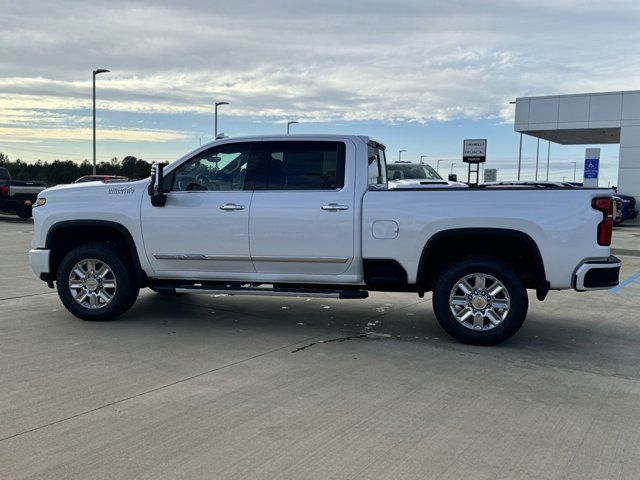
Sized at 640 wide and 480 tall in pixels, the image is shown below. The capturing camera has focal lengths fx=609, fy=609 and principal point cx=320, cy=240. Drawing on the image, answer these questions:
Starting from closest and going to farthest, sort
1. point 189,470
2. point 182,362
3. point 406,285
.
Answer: point 189,470 → point 182,362 → point 406,285

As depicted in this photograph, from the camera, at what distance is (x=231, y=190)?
6.45m

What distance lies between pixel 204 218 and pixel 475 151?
83.6 feet

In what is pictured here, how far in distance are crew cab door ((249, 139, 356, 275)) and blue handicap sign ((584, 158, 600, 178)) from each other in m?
19.1

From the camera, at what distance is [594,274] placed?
5633 mm

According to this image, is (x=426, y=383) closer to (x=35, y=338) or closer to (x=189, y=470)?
(x=189, y=470)

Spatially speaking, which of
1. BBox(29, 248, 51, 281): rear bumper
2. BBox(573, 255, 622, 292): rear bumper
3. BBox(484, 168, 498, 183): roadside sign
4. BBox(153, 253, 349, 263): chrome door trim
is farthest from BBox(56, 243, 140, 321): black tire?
BBox(484, 168, 498, 183): roadside sign

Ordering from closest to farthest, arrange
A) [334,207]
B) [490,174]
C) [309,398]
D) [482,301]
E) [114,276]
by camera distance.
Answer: [309,398] < [482,301] < [334,207] < [114,276] < [490,174]

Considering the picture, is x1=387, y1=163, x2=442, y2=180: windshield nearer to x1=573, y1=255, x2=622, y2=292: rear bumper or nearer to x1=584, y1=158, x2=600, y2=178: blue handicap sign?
x1=584, y1=158, x2=600, y2=178: blue handicap sign

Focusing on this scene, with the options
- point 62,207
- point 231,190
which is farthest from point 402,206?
point 62,207

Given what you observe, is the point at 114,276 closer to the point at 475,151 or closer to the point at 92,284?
the point at 92,284

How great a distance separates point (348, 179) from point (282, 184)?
2.33 feet

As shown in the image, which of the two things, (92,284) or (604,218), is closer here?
(604,218)

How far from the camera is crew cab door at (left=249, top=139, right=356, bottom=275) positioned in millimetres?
6082

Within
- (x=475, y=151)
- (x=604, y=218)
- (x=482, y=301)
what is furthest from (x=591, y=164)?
(x=482, y=301)
